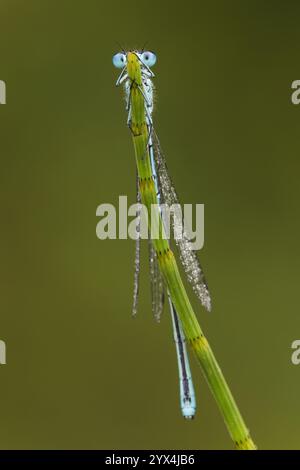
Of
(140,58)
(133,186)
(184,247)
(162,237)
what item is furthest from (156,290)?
(133,186)

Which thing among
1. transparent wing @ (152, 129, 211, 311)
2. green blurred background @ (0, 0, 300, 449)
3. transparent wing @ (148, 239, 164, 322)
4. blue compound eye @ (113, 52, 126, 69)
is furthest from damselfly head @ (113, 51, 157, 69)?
green blurred background @ (0, 0, 300, 449)

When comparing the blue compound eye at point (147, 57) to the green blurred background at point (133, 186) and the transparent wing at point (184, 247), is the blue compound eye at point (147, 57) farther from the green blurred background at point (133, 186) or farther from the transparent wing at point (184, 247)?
the green blurred background at point (133, 186)

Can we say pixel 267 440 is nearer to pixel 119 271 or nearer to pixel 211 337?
pixel 211 337

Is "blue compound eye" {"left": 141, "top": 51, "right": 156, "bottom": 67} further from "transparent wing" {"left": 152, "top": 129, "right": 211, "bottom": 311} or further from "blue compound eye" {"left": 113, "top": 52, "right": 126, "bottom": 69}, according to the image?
"transparent wing" {"left": 152, "top": 129, "right": 211, "bottom": 311}

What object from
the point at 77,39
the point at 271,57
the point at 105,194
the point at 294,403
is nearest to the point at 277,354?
the point at 294,403

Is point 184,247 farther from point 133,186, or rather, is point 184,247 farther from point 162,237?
point 133,186
